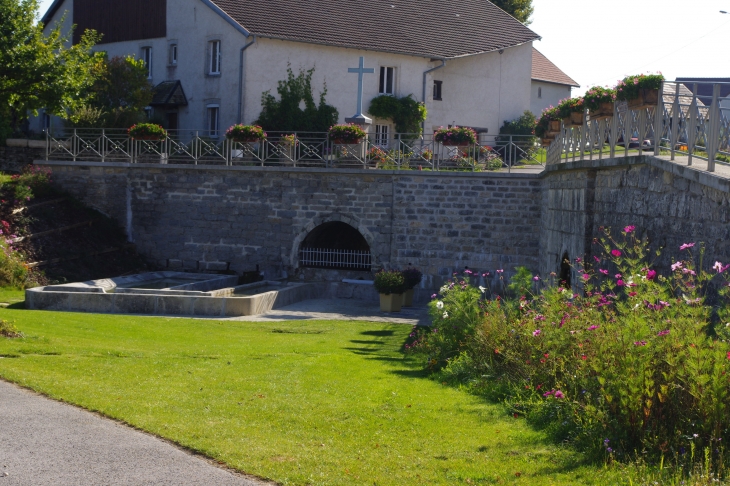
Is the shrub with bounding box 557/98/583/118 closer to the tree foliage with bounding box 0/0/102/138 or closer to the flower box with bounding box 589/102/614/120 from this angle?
the flower box with bounding box 589/102/614/120

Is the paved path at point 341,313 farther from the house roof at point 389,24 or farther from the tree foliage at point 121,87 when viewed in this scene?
the house roof at point 389,24

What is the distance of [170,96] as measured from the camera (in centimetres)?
3077

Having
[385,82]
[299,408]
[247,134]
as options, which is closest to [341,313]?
[247,134]

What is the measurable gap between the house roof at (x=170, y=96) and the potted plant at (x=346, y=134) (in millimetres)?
10140

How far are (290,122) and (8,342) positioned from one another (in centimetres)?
1858

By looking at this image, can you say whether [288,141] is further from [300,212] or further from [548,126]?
[548,126]

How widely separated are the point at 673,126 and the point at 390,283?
1122 centimetres

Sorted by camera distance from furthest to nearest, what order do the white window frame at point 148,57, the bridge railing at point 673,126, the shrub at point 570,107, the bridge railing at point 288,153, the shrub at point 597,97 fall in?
the white window frame at point 148,57 < the bridge railing at point 288,153 < the shrub at point 570,107 < the shrub at point 597,97 < the bridge railing at point 673,126

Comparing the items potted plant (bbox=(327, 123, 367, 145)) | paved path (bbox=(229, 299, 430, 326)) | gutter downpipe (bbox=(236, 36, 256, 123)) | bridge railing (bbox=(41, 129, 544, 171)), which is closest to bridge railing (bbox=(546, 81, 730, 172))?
paved path (bbox=(229, 299, 430, 326))

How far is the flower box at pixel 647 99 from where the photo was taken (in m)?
10.2

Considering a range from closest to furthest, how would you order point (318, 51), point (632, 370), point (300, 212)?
1. point (632, 370)
2. point (300, 212)
3. point (318, 51)

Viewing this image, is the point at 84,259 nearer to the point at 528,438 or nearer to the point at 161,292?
the point at 161,292

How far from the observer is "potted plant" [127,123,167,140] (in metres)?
24.1

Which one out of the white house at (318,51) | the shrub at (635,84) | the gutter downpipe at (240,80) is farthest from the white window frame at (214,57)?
the shrub at (635,84)
